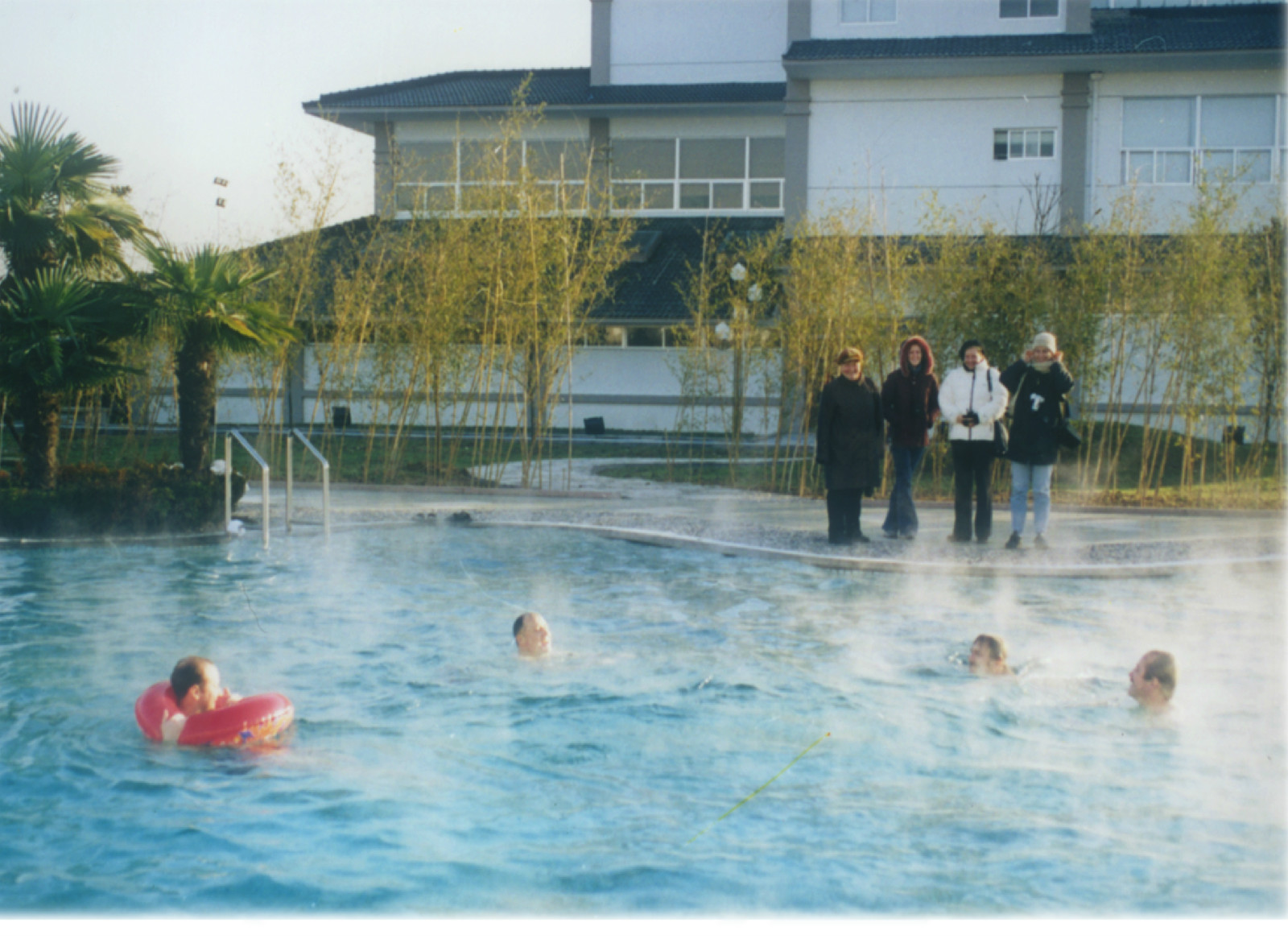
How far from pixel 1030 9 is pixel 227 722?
20840 millimetres

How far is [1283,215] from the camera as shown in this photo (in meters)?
13.9

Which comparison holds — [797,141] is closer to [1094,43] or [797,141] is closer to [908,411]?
[1094,43]

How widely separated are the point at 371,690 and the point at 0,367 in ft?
18.4

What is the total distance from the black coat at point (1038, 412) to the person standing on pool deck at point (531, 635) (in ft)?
14.2

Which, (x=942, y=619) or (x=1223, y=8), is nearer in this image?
(x=942, y=619)

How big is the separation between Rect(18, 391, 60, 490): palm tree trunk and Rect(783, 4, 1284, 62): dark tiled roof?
14.8 meters

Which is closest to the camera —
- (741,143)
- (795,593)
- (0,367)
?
(795,593)

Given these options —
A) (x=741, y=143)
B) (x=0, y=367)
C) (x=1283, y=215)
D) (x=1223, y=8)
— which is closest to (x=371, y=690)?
(x=0, y=367)

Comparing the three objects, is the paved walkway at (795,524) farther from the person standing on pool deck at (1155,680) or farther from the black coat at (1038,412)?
the person standing on pool deck at (1155,680)

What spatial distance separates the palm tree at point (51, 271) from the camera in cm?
1022

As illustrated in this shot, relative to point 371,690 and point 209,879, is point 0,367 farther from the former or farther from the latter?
point 209,879

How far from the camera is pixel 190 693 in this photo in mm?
5805

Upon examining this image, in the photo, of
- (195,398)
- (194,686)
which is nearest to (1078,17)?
(195,398)

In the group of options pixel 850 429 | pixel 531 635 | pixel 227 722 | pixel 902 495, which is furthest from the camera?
pixel 902 495
